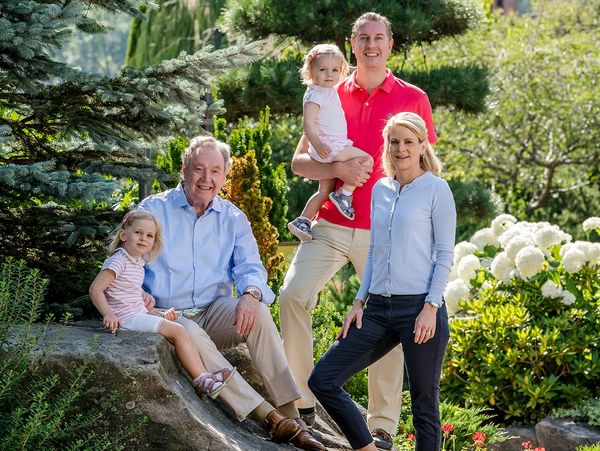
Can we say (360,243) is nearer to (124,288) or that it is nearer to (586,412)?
(124,288)

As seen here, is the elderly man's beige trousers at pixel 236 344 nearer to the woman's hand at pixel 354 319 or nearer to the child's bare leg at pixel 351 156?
the woman's hand at pixel 354 319

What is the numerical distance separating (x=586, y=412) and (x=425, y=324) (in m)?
2.89

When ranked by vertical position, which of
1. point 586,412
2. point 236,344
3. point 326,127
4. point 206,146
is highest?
point 326,127

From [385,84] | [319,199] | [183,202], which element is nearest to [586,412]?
[319,199]

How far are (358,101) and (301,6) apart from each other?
435 centimetres

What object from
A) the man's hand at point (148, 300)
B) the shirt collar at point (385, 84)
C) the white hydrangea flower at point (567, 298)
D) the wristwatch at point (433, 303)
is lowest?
the man's hand at point (148, 300)

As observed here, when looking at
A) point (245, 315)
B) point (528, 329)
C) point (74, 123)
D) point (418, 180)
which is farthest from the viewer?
point (528, 329)

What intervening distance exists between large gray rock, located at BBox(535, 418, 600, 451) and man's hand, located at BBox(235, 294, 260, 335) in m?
2.69

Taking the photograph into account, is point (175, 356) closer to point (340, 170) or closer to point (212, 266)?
point (212, 266)

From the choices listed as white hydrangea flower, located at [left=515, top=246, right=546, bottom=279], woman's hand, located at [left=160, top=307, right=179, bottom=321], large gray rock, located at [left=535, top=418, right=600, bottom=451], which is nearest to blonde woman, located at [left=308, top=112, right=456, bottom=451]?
woman's hand, located at [left=160, top=307, right=179, bottom=321]

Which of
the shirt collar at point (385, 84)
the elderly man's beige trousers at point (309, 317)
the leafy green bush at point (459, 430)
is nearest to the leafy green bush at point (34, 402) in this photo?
the elderly man's beige trousers at point (309, 317)

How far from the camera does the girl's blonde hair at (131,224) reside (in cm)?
461

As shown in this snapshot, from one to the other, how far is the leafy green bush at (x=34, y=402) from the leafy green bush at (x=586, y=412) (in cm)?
343

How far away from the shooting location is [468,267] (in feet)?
24.7
